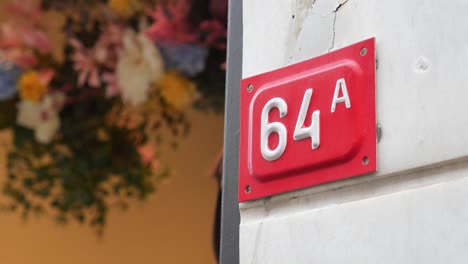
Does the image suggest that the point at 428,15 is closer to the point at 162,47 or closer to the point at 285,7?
the point at 285,7

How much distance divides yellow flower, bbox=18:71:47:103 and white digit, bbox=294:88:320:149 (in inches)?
38.9

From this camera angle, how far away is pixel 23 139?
182 cm

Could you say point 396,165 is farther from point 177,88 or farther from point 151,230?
point 151,230

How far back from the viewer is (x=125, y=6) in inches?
67.6

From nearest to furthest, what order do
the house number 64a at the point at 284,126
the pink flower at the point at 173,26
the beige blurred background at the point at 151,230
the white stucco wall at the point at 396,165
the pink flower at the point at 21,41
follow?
the white stucco wall at the point at 396,165
the house number 64a at the point at 284,126
the pink flower at the point at 173,26
the pink flower at the point at 21,41
the beige blurred background at the point at 151,230

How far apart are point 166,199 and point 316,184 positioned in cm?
143

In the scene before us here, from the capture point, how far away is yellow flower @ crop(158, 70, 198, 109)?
166 centimetres

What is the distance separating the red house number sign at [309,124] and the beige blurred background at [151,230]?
4.32ft

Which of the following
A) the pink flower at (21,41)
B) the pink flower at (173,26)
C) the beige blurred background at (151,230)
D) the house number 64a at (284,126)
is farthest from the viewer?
the beige blurred background at (151,230)

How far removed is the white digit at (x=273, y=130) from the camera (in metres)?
0.83

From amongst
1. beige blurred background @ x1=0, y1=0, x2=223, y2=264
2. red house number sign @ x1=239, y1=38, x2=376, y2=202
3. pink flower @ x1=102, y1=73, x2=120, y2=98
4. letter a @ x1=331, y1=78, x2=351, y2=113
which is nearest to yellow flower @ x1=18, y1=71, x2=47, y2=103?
pink flower @ x1=102, y1=73, x2=120, y2=98

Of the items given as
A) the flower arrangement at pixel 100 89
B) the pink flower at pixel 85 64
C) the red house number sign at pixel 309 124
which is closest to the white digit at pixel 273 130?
the red house number sign at pixel 309 124

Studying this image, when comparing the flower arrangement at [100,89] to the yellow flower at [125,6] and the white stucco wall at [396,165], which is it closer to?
the yellow flower at [125,6]

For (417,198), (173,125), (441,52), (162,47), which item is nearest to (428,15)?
(441,52)
